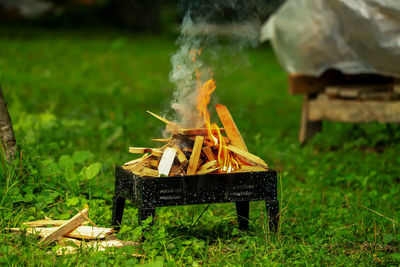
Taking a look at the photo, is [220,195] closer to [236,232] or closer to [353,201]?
[236,232]

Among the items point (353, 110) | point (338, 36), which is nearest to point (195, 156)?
point (338, 36)

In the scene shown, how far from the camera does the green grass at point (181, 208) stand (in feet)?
13.1

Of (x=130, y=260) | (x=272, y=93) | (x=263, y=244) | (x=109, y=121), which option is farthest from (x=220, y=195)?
(x=272, y=93)

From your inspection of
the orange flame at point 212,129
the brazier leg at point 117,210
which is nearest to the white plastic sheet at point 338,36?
the orange flame at point 212,129

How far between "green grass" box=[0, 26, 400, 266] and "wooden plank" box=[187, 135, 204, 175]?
0.45 meters

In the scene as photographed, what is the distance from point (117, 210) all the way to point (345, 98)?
180 inches

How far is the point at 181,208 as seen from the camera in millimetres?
5105

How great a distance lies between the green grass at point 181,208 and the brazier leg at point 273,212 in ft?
0.32

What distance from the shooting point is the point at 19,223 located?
431 cm

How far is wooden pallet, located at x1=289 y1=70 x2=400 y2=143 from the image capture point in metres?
7.50

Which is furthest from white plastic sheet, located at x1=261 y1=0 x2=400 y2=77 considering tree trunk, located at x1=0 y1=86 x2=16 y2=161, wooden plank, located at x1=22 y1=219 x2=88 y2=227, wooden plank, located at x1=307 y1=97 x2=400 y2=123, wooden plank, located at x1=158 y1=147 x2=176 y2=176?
wooden plank, located at x1=22 y1=219 x2=88 y2=227

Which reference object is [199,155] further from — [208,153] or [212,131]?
[212,131]

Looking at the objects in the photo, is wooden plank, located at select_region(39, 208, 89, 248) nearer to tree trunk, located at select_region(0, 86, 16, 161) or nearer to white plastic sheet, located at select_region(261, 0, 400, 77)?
tree trunk, located at select_region(0, 86, 16, 161)

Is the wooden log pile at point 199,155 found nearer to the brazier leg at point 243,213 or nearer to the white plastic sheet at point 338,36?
the brazier leg at point 243,213
